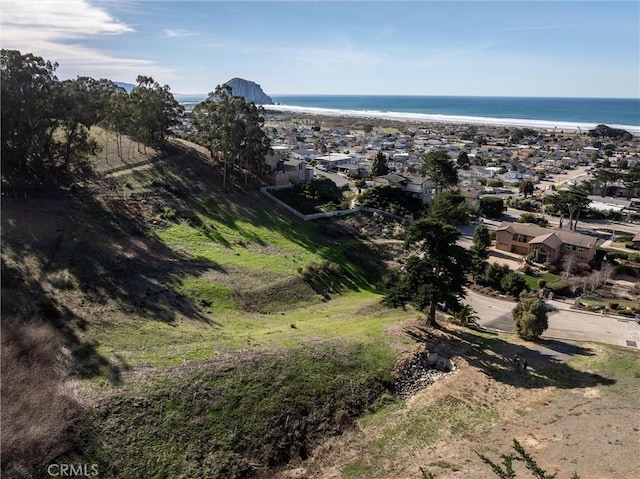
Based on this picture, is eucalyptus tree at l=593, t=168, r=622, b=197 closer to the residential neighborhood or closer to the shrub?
the residential neighborhood

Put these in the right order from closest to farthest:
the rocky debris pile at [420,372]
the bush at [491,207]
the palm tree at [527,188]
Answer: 1. the rocky debris pile at [420,372]
2. the bush at [491,207]
3. the palm tree at [527,188]

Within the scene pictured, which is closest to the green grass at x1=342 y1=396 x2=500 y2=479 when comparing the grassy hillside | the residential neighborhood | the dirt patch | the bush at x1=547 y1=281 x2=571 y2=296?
the dirt patch

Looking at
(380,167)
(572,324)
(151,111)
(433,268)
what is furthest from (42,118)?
(380,167)

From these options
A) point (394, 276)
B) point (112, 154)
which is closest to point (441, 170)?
point (394, 276)

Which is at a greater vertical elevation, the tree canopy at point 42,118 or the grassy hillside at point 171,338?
the tree canopy at point 42,118

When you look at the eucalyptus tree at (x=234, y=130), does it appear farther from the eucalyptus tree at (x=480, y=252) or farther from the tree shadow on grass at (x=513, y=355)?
the tree shadow on grass at (x=513, y=355)

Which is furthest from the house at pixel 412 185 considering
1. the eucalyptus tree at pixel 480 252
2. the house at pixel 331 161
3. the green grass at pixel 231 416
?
the green grass at pixel 231 416

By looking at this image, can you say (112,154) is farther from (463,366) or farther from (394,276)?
(463,366)
